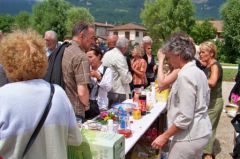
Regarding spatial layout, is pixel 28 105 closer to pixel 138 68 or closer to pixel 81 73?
pixel 81 73

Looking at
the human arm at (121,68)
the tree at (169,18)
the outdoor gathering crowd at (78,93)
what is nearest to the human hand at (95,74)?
the outdoor gathering crowd at (78,93)

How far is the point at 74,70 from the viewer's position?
2973 mm

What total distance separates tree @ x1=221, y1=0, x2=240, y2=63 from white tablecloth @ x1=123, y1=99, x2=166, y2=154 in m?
36.5

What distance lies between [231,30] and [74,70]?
40.4m

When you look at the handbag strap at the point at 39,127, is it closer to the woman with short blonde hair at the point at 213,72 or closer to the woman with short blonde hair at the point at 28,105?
the woman with short blonde hair at the point at 28,105

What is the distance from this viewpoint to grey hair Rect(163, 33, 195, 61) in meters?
2.37

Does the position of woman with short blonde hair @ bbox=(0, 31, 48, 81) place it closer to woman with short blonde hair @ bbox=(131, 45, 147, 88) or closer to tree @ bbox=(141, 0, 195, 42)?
woman with short blonde hair @ bbox=(131, 45, 147, 88)

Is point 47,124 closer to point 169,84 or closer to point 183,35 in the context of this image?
point 183,35

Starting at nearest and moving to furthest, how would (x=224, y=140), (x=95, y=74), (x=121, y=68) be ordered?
(x=95, y=74)
(x=121, y=68)
(x=224, y=140)

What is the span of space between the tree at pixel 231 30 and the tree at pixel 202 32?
6.27m

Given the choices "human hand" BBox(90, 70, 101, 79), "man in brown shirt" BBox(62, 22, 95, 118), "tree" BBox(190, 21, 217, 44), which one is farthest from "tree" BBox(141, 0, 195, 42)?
"man in brown shirt" BBox(62, 22, 95, 118)

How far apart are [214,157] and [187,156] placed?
84.5 inches

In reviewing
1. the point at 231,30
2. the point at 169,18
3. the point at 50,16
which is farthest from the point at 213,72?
the point at 50,16

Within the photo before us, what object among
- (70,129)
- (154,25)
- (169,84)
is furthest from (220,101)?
(154,25)
